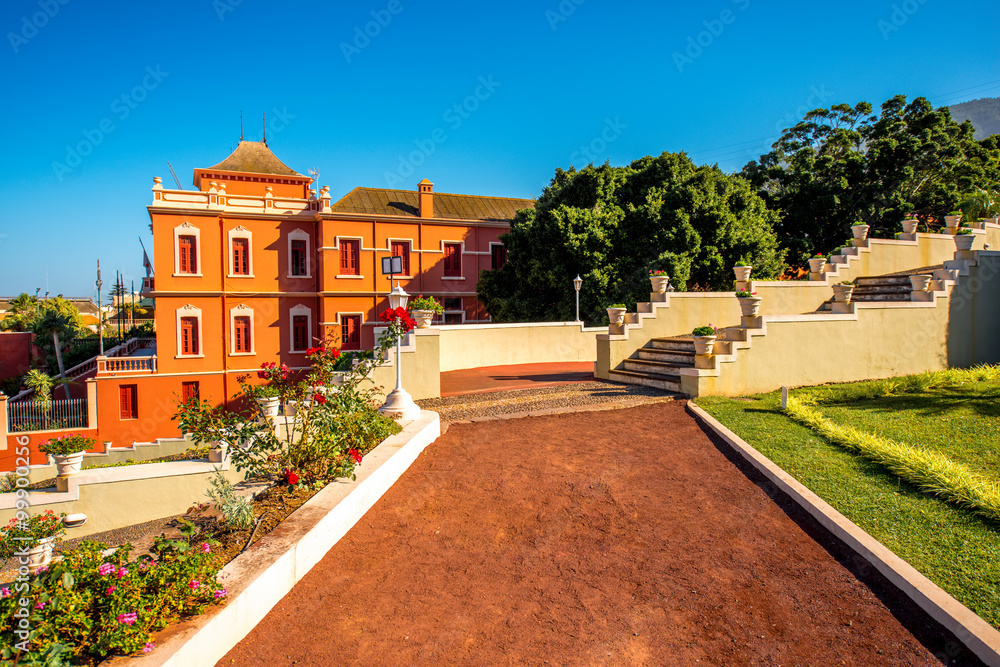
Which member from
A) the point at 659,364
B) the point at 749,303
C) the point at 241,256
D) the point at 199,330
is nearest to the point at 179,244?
the point at 241,256

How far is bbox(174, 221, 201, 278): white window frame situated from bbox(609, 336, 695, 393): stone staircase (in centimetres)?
2269

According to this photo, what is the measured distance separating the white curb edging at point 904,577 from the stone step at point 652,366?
18.0 feet

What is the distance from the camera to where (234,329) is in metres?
27.7

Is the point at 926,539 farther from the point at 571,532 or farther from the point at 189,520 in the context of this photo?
the point at 189,520

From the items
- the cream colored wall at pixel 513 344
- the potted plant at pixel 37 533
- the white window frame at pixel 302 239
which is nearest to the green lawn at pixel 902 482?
the cream colored wall at pixel 513 344

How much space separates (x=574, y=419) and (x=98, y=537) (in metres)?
8.29

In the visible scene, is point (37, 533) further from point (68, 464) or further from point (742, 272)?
point (742, 272)

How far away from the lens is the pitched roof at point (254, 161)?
108 ft

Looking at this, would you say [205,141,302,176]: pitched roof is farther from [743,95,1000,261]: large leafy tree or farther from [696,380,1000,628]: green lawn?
[696,380,1000,628]: green lawn

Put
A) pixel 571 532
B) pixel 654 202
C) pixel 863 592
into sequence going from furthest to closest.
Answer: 1. pixel 654 202
2. pixel 571 532
3. pixel 863 592

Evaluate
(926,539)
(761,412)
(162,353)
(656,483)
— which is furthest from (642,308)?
(162,353)

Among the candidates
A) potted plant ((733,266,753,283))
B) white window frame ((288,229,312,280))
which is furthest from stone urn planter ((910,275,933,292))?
white window frame ((288,229,312,280))

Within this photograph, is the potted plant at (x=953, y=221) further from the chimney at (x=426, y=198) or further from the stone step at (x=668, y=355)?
the chimney at (x=426, y=198)

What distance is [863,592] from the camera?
4.07 meters
